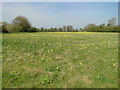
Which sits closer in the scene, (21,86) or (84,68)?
(21,86)

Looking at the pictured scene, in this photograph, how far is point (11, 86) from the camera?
301 centimetres

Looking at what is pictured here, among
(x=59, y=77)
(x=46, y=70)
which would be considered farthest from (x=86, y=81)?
(x=46, y=70)

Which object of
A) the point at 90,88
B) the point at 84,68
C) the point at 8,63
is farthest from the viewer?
the point at 8,63

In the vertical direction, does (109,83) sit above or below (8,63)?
below

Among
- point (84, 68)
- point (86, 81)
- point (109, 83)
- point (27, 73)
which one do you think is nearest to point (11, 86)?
point (27, 73)

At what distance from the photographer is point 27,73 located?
3.68 m

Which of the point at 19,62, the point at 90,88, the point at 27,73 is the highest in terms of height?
the point at 19,62

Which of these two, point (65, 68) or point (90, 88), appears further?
point (65, 68)

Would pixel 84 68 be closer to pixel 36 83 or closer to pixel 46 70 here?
pixel 46 70

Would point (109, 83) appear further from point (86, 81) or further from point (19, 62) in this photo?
point (19, 62)

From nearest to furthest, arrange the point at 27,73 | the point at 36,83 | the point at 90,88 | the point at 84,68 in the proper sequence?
the point at 90,88 → the point at 36,83 → the point at 27,73 → the point at 84,68

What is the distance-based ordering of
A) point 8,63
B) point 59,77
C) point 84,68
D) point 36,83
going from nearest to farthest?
point 36,83, point 59,77, point 84,68, point 8,63

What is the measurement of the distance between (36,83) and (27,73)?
84cm

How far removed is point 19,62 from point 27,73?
4.30ft
